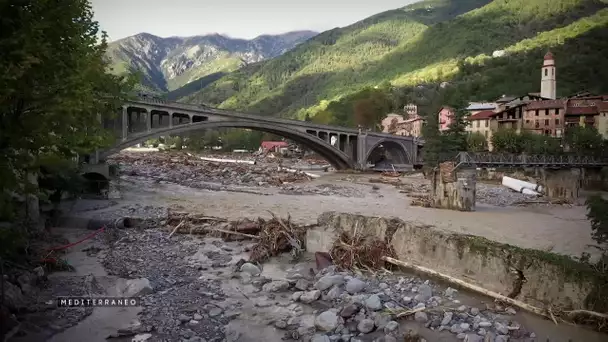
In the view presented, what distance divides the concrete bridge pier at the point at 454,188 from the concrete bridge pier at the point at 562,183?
40.5 ft

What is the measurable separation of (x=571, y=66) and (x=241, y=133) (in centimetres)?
7297

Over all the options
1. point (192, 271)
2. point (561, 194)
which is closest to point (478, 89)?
point (561, 194)

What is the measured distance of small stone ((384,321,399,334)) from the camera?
10.1 metres

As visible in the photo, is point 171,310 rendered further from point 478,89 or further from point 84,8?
point 478,89

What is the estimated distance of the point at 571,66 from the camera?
8712 centimetres

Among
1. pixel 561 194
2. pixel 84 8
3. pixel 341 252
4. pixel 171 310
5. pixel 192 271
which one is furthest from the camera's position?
pixel 561 194

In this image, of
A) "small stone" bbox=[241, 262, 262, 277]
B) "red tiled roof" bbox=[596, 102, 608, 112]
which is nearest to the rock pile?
"small stone" bbox=[241, 262, 262, 277]

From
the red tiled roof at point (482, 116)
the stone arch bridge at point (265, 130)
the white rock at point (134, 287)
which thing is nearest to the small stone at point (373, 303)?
the white rock at point (134, 287)

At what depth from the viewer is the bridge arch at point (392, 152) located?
64.8m

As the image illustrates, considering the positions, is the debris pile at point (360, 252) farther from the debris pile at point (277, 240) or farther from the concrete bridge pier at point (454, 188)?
the concrete bridge pier at point (454, 188)

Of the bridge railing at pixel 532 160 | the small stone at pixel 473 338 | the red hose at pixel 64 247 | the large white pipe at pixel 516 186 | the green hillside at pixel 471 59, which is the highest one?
the green hillside at pixel 471 59

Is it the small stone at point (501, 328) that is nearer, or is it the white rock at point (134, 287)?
the small stone at point (501, 328)

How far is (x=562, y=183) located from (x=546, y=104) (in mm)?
24741


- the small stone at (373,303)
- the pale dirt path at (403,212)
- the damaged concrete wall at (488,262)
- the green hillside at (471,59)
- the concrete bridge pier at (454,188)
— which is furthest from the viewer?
the green hillside at (471,59)
